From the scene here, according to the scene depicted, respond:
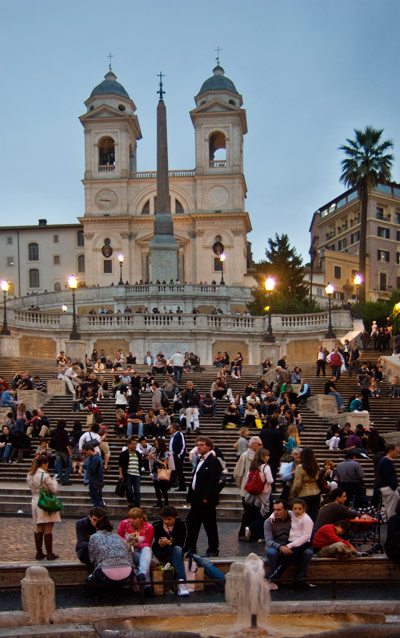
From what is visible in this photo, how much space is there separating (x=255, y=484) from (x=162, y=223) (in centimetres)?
5134

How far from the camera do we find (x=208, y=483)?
37.7 ft

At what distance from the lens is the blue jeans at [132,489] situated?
14883 millimetres

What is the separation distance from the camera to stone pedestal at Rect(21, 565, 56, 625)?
9.09m

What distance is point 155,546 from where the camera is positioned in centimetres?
1052

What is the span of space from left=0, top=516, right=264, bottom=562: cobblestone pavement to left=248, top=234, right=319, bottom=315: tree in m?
32.5

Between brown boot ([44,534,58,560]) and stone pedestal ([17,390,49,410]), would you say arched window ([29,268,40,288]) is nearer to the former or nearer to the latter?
stone pedestal ([17,390,49,410])

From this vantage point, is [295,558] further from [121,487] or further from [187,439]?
[187,439]

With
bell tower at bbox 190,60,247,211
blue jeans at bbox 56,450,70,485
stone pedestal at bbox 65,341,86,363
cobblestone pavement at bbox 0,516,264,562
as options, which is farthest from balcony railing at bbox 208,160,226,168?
cobblestone pavement at bbox 0,516,264,562

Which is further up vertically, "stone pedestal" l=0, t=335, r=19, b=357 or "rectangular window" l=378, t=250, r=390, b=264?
"rectangular window" l=378, t=250, r=390, b=264

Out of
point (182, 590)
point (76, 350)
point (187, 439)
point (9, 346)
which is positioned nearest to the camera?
point (182, 590)

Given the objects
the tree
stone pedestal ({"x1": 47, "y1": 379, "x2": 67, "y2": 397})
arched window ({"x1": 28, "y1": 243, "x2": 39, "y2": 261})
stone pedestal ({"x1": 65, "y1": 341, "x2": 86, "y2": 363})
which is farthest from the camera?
arched window ({"x1": 28, "y1": 243, "x2": 39, "y2": 261})

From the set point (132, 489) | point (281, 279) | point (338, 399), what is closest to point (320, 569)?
point (132, 489)

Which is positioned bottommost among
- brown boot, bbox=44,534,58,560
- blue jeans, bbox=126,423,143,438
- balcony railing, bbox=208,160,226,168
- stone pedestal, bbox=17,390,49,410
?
brown boot, bbox=44,534,58,560

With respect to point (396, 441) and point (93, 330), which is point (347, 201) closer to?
point (93, 330)
